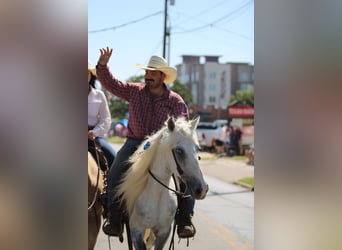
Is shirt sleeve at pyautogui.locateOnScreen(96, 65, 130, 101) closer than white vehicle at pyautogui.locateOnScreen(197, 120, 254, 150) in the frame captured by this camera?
Yes

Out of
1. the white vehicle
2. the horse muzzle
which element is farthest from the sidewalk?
the horse muzzle

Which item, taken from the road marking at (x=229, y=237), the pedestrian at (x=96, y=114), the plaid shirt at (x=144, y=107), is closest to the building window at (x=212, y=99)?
the road marking at (x=229, y=237)

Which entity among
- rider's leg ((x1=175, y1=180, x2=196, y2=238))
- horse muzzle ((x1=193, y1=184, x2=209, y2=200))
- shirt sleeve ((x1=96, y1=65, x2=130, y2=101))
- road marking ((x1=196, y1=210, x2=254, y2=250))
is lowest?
road marking ((x1=196, y1=210, x2=254, y2=250))

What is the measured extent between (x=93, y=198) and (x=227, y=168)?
15078 millimetres

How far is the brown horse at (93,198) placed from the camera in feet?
14.8

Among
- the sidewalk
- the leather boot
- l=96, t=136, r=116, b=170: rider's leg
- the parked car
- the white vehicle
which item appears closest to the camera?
the leather boot

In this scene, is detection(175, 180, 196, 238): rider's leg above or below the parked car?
above

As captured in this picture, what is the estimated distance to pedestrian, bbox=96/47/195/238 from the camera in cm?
442

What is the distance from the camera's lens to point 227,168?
63.2ft

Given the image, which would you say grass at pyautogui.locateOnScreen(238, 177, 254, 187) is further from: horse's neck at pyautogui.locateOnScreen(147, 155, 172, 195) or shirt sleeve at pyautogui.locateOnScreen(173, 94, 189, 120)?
horse's neck at pyautogui.locateOnScreen(147, 155, 172, 195)

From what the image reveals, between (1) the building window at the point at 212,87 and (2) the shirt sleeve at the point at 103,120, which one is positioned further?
(1) the building window at the point at 212,87

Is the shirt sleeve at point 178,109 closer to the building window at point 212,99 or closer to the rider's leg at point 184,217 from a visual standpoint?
the rider's leg at point 184,217
